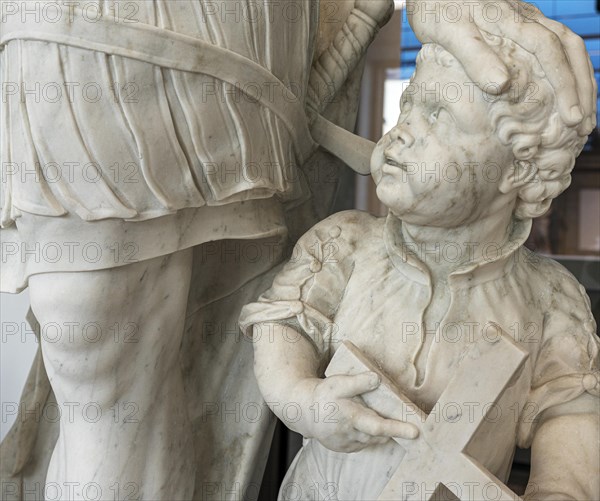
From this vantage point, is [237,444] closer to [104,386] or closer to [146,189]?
[104,386]

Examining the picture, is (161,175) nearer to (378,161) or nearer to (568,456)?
(378,161)

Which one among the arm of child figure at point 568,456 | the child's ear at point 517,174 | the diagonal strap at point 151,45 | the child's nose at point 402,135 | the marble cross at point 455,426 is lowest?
the arm of child figure at point 568,456

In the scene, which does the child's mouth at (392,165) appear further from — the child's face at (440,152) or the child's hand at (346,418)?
the child's hand at (346,418)

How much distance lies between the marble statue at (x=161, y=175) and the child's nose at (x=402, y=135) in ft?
0.32

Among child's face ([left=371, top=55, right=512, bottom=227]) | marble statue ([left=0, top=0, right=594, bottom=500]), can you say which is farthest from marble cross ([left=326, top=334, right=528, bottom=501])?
marble statue ([left=0, top=0, right=594, bottom=500])

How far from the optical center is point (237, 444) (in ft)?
4.50

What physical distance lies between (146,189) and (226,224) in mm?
140

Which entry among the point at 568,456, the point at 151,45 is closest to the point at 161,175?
the point at 151,45

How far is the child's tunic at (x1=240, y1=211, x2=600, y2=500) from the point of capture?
110cm

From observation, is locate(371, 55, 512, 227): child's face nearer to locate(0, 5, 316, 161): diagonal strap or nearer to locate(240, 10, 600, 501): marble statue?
locate(240, 10, 600, 501): marble statue

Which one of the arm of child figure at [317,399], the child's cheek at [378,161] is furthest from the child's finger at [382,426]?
the child's cheek at [378,161]

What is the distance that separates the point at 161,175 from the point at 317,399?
32 centimetres

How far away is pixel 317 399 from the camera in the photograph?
1.02 m

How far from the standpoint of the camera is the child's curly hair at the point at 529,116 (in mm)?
967
